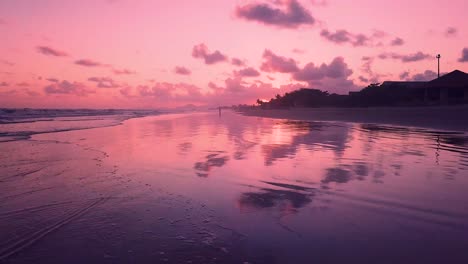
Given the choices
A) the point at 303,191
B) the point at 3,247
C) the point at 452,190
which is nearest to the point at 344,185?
the point at 303,191

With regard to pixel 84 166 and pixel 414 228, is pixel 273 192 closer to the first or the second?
pixel 414 228

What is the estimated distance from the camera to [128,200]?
6824 mm

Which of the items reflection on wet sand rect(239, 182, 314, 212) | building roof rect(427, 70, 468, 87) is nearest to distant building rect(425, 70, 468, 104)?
building roof rect(427, 70, 468, 87)

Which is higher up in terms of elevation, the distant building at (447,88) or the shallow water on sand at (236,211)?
the distant building at (447,88)

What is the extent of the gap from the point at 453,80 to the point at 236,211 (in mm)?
46080

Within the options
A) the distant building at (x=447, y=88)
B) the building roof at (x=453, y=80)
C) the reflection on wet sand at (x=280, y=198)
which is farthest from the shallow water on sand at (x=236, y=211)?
→ the building roof at (x=453, y=80)

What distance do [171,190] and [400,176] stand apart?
20.6ft

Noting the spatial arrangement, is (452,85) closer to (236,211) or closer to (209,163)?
(209,163)

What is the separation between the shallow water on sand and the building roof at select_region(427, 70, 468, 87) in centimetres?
3640

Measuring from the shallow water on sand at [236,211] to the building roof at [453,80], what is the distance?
36.4 metres

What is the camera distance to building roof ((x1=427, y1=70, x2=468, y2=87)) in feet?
133

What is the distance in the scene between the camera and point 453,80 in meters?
41.0

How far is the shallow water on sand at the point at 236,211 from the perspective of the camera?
433cm

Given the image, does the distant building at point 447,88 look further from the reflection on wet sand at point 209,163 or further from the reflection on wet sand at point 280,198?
the reflection on wet sand at point 280,198
